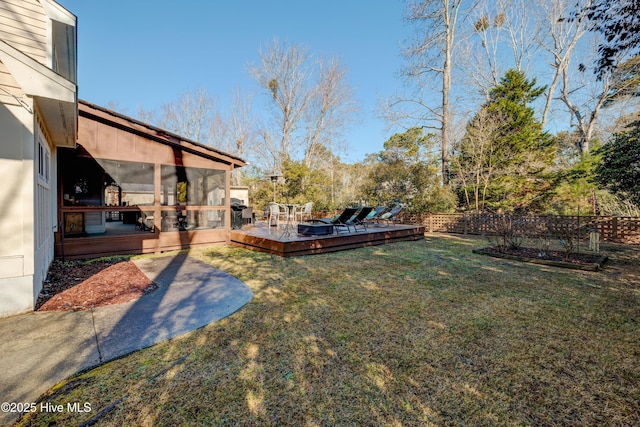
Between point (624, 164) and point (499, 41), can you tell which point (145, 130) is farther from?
point (499, 41)

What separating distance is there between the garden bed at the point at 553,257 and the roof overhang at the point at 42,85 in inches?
342

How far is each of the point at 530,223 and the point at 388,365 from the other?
35.2 feet

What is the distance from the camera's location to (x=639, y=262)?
6414 millimetres

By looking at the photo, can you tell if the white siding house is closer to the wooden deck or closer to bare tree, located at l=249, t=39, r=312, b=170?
the wooden deck

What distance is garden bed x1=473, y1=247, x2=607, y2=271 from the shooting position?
586 centimetres

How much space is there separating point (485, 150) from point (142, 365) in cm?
1572

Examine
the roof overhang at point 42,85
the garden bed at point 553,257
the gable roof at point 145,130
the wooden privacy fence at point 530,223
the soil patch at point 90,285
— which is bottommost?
the soil patch at point 90,285

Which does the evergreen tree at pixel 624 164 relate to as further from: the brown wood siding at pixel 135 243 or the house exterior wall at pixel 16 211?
the house exterior wall at pixel 16 211

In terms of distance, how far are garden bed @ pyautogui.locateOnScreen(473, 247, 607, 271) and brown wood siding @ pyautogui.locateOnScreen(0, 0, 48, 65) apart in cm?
942

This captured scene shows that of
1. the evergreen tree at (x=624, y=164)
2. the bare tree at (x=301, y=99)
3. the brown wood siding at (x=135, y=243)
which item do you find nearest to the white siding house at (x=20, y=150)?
the brown wood siding at (x=135, y=243)

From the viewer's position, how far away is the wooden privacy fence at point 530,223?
343 inches

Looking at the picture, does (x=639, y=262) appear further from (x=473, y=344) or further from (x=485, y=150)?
(x=485, y=150)

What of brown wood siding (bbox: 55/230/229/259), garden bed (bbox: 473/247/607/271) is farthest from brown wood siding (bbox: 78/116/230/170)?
garden bed (bbox: 473/247/607/271)

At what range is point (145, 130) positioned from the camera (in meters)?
6.80
